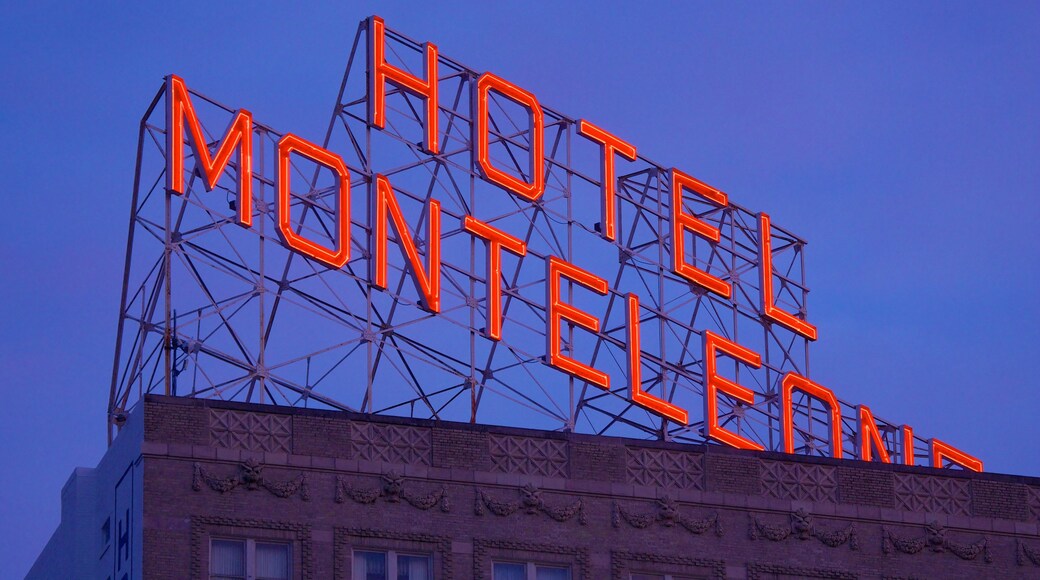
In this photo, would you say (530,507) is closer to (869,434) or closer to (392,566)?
(392,566)

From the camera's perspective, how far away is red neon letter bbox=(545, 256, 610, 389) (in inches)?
2955

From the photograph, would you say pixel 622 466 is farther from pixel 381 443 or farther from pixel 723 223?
pixel 723 223

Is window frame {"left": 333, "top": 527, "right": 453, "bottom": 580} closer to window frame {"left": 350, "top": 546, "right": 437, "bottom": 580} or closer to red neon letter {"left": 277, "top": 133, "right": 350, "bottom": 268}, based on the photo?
window frame {"left": 350, "top": 546, "right": 437, "bottom": 580}

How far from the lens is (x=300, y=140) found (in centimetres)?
7362

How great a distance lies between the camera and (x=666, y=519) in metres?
70.4

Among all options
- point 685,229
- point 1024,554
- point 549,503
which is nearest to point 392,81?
point 685,229

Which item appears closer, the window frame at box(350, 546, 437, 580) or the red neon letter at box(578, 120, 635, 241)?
the window frame at box(350, 546, 437, 580)

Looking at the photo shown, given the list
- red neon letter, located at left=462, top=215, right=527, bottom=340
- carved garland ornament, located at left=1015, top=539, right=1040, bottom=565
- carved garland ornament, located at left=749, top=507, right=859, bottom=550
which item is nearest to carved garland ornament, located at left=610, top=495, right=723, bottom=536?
carved garland ornament, located at left=749, top=507, right=859, bottom=550

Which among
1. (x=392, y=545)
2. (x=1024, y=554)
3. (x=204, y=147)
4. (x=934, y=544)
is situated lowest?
(x=392, y=545)

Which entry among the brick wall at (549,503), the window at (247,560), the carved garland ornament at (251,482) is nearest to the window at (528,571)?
the brick wall at (549,503)

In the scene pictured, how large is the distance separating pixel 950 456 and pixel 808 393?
5699mm

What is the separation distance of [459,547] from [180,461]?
7.68 m

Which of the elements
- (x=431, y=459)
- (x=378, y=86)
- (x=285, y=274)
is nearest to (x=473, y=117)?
(x=378, y=86)

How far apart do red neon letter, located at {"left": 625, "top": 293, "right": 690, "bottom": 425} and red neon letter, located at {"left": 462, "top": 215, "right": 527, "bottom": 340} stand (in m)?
4.10
